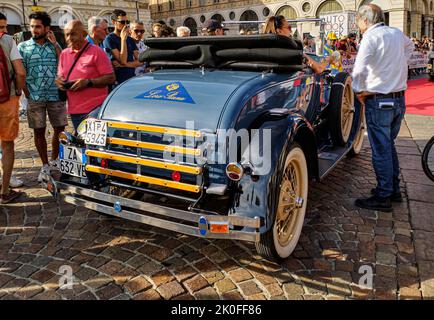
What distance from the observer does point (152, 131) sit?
9.56ft

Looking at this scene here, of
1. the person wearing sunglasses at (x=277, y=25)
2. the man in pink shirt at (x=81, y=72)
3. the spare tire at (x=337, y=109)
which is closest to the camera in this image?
the man in pink shirt at (x=81, y=72)

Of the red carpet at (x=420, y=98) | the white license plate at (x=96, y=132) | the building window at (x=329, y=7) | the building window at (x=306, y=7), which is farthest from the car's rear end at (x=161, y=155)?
the building window at (x=306, y=7)

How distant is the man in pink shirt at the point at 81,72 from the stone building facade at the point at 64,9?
28108mm

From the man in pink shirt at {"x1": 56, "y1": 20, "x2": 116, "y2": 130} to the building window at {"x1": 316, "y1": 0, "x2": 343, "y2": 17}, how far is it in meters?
41.8

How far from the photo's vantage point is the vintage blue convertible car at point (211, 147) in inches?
104

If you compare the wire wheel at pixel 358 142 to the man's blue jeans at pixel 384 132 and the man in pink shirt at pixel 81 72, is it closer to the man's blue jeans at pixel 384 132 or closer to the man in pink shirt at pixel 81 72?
the man's blue jeans at pixel 384 132

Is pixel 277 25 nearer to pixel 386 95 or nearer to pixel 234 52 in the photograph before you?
pixel 234 52

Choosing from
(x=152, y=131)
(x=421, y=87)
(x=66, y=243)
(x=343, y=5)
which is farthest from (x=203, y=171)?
(x=343, y=5)

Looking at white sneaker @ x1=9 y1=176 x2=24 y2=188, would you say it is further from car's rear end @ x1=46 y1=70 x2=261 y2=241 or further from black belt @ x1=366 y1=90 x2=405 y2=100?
black belt @ x1=366 y1=90 x2=405 y2=100

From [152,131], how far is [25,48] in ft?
9.10

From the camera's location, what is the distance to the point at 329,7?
137 feet

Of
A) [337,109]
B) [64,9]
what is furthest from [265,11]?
[337,109]

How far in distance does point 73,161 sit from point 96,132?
0.33m
